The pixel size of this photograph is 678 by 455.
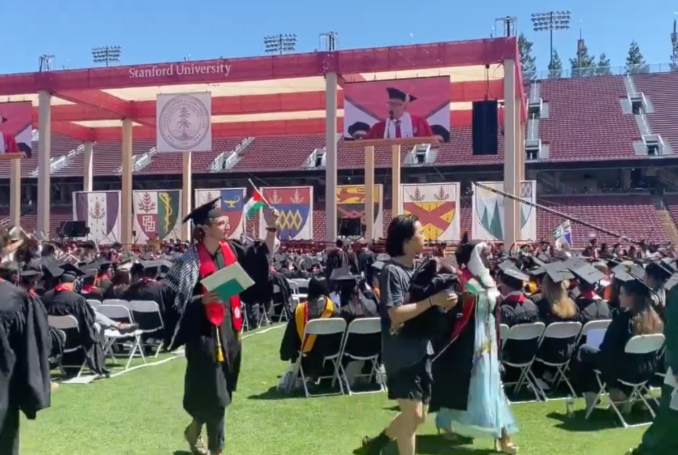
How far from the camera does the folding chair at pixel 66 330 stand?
8.62 meters

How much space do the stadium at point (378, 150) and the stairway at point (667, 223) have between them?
83mm

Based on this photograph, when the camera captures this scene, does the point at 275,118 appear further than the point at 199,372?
Yes

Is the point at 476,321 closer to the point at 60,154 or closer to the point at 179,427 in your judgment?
the point at 179,427

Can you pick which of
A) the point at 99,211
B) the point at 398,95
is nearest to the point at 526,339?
the point at 398,95

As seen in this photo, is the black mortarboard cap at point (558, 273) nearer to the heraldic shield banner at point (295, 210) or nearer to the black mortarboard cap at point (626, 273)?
the black mortarboard cap at point (626, 273)

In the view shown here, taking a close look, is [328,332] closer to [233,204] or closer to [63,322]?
[63,322]

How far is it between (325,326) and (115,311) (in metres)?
3.47

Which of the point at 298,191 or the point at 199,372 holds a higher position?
the point at 298,191

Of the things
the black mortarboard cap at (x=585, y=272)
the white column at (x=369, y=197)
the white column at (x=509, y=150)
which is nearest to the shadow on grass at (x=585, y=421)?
the black mortarboard cap at (x=585, y=272)

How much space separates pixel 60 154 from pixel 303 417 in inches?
1793

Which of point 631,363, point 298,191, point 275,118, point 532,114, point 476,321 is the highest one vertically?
point 532,114

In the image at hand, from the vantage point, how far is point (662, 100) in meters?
48.0

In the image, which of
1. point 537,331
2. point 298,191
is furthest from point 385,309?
point 298,191

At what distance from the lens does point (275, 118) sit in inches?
1106
